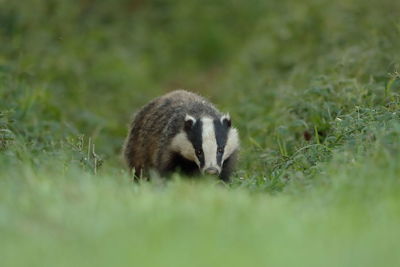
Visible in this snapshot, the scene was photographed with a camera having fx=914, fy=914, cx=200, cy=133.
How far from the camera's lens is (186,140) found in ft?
23.0

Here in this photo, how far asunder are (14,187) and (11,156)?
1.09 metres

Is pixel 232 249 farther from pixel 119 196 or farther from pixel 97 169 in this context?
pixel 97 169

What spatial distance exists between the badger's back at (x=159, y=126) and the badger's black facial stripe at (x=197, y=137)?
24 cm

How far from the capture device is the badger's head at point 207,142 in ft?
22.4

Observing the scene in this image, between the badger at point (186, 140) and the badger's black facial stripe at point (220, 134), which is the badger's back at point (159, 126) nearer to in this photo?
the badger at point (186, 140)

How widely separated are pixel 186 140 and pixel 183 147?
0.07 metres

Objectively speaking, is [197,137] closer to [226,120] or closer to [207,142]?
[207,142]

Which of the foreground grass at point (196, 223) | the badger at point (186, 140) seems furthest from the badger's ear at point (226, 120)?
the foreground grass at point (196, 223)

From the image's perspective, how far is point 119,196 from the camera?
5254mm

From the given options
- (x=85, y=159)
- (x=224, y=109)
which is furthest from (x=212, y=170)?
(x=224, y=109)

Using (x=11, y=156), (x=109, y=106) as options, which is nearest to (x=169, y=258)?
(x=11, y=156)

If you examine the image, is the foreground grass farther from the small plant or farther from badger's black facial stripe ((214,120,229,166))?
badger's black facial stripe ((214,120,229,166))

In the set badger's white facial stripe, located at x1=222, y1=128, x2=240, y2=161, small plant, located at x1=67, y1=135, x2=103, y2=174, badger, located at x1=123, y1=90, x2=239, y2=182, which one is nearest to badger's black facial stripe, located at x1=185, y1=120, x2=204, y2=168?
badger, located at x1=123, y1=90, x2=239, y2=182

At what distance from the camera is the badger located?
272 inches
